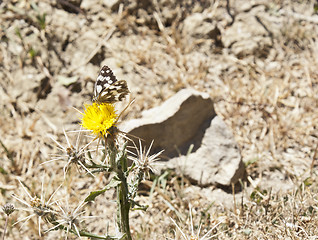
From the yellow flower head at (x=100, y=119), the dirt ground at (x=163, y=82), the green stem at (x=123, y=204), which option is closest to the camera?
the yellow flower head at (x=100, y=119)

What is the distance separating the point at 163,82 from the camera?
410 centimetres

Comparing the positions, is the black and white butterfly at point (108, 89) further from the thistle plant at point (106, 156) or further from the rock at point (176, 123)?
the rock at point (176, 123)

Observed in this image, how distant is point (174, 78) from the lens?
4105 millimetres

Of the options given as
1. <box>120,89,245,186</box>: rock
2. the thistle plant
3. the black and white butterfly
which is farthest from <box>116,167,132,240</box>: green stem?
<box>120,89,245,186</box>: rock

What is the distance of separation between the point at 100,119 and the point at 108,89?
18 cm

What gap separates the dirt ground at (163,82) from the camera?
10.1 feet

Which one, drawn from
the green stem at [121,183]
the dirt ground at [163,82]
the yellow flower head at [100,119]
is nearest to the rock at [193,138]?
the dirt ground at [163,82]

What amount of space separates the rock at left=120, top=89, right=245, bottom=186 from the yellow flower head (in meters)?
1.16

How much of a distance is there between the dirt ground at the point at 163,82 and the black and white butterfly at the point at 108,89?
1.31m

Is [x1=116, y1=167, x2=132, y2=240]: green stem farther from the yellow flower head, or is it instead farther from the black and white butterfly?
the black and white butterfly

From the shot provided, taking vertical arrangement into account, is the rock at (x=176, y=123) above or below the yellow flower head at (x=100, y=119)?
below

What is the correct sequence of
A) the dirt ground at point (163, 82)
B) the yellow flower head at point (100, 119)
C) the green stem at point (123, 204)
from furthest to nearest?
1. the dirt ground at point (163, 82)
2. the green stem at point (123, 204)
3. the yellow flower head at point (100, 119)

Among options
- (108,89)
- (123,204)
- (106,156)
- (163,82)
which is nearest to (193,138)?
(163,82)

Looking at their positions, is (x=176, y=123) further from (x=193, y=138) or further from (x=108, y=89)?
(x=108, y=89)
